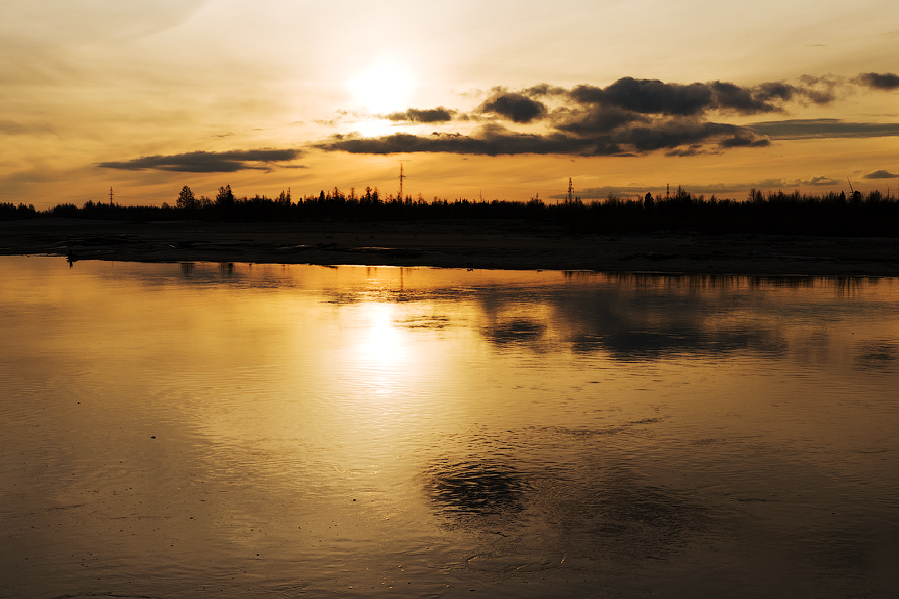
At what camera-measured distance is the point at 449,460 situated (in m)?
6.23

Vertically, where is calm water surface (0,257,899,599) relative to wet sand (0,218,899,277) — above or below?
below

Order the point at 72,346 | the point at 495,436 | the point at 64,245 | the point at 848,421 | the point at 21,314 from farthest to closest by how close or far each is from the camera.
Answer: the point at 64,245 → the point at 21,314 → the point at 72,346 → the point at 848,421 → the point at 495,436

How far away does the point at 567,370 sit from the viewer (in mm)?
9766

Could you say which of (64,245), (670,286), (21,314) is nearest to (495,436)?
(21,314)

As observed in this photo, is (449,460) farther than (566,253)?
No

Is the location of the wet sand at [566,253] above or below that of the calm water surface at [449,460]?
above

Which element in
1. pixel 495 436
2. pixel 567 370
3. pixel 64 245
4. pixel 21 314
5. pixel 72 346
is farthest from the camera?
pixel 64 245

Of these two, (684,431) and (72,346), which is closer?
(684,431)

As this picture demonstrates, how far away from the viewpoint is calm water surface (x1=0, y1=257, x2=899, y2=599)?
4375 mm

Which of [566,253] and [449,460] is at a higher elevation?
[566,253]

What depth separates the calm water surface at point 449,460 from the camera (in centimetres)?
438

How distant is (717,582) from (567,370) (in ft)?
18.3

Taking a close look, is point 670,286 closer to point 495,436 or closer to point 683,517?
point 495,436

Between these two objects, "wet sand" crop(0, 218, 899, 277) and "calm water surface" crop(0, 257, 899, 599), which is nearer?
"calm water surface" crop(0, 257, 899, 599)
